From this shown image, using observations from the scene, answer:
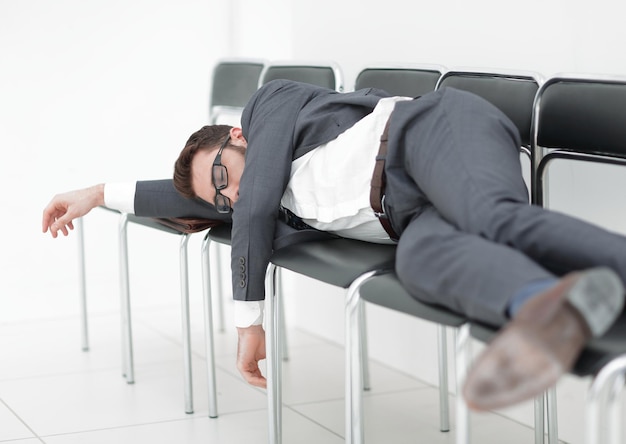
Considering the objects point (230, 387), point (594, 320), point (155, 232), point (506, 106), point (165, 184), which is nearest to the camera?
point (594, 320)

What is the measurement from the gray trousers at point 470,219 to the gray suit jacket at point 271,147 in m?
0.24

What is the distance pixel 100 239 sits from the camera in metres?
3.74

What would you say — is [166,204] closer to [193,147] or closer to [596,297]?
[193,147]

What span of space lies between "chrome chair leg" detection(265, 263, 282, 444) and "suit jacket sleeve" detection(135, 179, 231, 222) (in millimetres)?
399

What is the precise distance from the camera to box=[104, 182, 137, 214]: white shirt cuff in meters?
2.49

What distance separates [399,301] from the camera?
5.39ft

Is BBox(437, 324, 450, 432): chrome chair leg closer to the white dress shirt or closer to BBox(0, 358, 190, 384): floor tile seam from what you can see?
the white dress shirt

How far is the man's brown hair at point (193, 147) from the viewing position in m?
2.16

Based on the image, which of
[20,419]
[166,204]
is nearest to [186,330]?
[166,204]

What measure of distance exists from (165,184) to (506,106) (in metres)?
0.89

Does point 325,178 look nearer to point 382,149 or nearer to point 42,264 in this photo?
point 382,149

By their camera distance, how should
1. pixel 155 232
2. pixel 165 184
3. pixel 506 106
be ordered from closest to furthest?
pixel 506 106
pixel 165 184
pixel 155 232

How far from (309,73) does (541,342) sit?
63.5 inches

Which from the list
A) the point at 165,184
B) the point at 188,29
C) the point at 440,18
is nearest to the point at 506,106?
the point at 440,18
